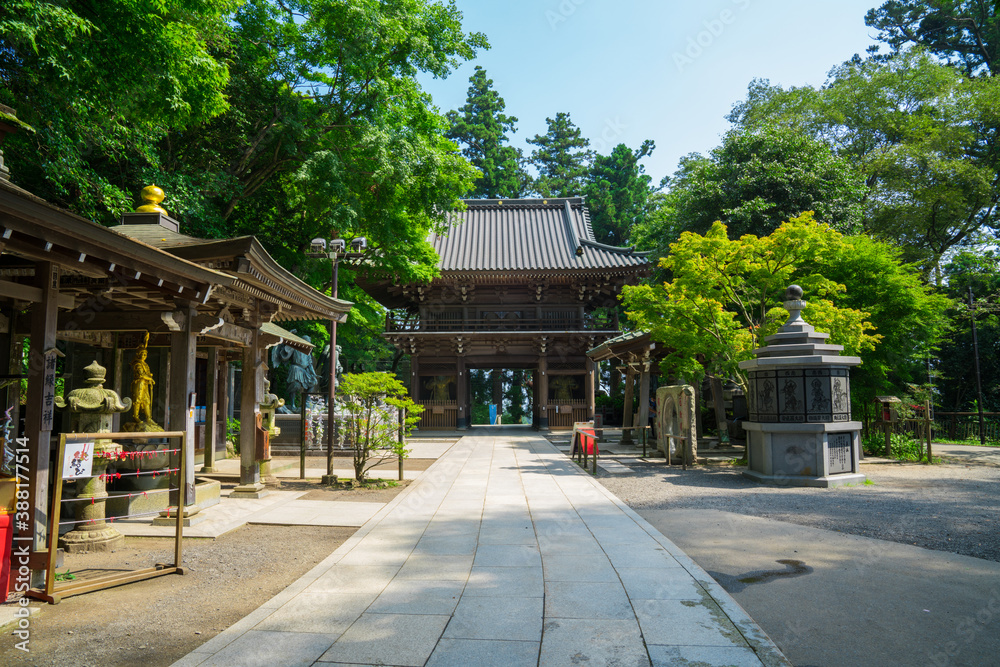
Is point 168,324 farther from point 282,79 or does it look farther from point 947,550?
point 282,79

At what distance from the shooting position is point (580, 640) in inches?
125

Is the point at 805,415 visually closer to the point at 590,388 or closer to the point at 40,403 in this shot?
the point at 40,403

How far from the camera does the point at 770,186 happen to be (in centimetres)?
1778

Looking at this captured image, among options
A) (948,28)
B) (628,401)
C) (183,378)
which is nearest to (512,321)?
(628,401)

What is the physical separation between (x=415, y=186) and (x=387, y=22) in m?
3.90

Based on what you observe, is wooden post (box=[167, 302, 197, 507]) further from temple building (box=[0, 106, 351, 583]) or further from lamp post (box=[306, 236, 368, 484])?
lamp post (box=[306, 236, 368, 484])

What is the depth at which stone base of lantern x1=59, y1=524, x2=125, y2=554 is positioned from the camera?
5102mm

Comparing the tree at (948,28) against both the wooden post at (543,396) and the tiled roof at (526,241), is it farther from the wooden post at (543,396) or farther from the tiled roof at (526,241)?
the wooden post at (543,396)

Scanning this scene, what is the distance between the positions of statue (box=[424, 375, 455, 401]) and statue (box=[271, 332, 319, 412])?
Answer: 6327 millimetres

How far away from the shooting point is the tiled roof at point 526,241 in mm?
21953

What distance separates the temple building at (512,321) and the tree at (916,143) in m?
8.75

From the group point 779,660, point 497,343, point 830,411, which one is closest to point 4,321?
point 779,660

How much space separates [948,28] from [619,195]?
17812 millimetres

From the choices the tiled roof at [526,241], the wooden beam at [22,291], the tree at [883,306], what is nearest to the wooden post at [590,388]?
the tiled roof at [526,241]
